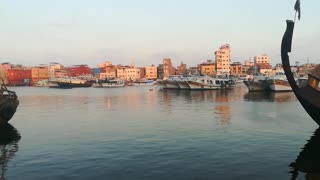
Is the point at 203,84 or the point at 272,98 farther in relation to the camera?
the point at 203,84

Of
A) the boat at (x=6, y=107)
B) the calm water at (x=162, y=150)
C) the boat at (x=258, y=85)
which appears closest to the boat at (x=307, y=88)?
the calm water at (x=162, y=150)

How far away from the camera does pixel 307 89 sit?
30203 millimetres

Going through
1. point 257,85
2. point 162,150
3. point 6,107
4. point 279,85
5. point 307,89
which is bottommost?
point 162,150

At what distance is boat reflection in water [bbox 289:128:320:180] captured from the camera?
64.2 ft

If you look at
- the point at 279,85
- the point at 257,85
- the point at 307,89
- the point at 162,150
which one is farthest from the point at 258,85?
the point at 162,150

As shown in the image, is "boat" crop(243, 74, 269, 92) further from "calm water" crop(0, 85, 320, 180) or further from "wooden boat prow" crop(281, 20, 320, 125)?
"wooden boat prow" crop(281, 20, 320, 125)

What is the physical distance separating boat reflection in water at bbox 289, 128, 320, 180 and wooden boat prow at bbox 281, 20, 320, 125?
9.31 feet

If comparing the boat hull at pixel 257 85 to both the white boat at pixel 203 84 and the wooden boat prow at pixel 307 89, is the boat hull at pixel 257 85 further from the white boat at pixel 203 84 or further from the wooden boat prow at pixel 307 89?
the wooden boat prow at pixel 307 89

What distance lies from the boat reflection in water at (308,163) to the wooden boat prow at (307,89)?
112 inches

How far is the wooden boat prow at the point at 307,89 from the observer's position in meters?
28.0

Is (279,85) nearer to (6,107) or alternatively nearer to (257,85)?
(257,85)

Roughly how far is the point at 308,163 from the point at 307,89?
33.1ft

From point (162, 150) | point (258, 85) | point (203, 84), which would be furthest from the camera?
point (203, 84)

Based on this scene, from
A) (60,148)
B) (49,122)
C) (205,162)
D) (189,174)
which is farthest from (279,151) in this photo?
(49,122)
